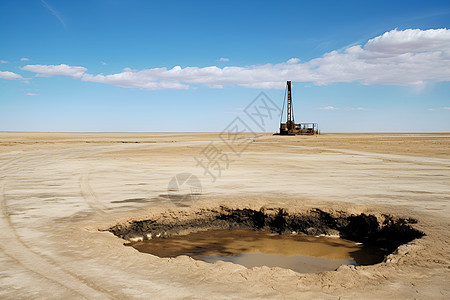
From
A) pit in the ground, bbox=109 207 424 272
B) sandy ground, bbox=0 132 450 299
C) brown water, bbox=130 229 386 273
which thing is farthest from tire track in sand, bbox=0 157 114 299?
brown water, bbox=130 229 386 273

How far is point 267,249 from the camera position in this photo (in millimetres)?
5391

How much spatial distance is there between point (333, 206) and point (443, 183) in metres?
4.69

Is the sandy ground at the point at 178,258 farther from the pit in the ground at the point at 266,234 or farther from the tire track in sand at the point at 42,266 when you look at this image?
the pit in the ground at the point at 266,234

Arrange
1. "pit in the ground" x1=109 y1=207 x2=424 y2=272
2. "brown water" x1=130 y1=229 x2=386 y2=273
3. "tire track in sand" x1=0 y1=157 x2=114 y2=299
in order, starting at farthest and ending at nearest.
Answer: "pit in the ground" x1=109 y1=207 x2=424 y2=272 < "brown water" x1=130 y1=229 x2=386 y2=273 < "tire track in sand" x1=0 y1=157 x2=114 y2=299

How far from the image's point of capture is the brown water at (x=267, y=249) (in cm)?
478

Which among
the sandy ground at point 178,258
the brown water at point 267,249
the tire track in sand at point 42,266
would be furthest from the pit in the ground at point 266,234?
the tire track in sand at point 42,266

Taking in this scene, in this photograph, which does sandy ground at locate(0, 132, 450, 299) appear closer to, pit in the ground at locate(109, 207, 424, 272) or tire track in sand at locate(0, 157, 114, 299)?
tire track in sand at locate(0, 157, 114, 299)

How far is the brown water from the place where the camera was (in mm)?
4777

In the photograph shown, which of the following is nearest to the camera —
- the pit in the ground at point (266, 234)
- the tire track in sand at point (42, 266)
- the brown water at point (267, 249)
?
the tire track in sand at point (42, 266)

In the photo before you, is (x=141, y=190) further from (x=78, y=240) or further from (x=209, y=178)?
(x=78, y=240)

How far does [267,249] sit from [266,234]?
763 mm

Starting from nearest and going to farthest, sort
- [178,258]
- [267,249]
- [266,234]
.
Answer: [178,258]
[267,249]
[266,234]

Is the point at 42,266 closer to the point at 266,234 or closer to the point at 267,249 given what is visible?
the point at 267,249

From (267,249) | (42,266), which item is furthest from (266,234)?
(42,266)
